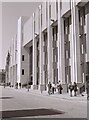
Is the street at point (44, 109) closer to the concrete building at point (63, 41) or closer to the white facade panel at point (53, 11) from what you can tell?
the concrete building at point (63, 41)

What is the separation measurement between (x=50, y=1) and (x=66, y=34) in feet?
31.1

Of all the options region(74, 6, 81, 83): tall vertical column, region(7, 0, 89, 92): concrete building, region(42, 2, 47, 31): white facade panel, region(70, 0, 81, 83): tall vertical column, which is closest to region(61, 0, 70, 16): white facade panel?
region(7, 0, 89, 92): concrete building

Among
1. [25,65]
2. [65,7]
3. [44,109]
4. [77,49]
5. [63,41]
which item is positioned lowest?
[44,109]

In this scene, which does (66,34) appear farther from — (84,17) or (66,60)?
(84,17)

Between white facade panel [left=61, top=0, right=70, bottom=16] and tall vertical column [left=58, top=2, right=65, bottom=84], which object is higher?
white facade panel [left=61, top=0, right=70, bottom=16]

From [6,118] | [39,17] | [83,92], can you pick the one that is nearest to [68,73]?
[83,92]

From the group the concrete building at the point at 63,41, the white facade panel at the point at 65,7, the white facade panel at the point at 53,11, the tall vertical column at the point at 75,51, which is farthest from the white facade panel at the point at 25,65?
the tall vertical column at the point at 75,51

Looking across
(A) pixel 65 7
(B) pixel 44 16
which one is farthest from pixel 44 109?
(B) pixel 44 16

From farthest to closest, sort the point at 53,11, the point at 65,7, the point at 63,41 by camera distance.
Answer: the point at 53,11
the point at 63,41
the point at 65,7

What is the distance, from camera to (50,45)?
5281 cm

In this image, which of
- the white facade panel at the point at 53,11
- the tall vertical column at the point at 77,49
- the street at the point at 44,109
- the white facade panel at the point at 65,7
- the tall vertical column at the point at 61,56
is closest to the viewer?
the street at the point at 44,109

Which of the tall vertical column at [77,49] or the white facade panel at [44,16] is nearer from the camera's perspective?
the tall vertical column at [77,49]

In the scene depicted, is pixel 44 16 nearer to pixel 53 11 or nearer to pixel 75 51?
pixel 53 11

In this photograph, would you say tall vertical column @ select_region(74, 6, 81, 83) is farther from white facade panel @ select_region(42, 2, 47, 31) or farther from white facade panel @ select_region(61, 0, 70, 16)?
white facade panel @ select_region(42, 2, 47, 31)
